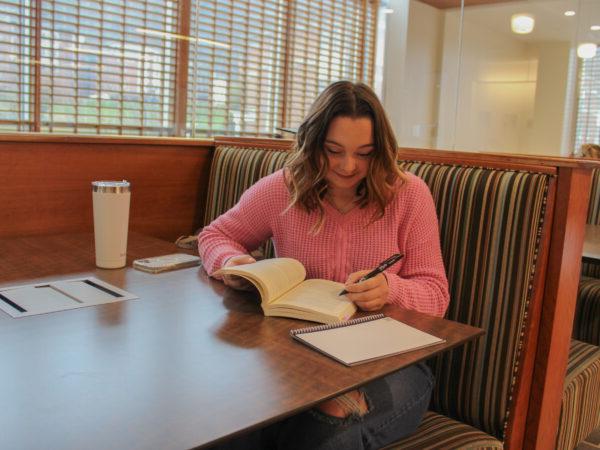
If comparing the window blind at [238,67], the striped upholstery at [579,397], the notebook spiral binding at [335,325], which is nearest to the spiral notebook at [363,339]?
the notebook spiral binding at [335,325]

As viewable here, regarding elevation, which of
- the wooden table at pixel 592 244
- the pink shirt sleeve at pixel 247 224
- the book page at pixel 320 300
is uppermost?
the pink shirt sleeve at pixel 247 224

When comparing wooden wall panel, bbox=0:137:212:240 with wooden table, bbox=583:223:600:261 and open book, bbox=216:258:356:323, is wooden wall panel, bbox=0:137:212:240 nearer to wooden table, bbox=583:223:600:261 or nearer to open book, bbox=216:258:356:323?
open book, bbox=216:258:356:323

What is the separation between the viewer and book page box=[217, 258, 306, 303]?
1253mm

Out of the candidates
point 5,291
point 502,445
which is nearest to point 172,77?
point 5,291

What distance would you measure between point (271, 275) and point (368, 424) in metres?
0.34

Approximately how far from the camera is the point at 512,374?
60.2 inches

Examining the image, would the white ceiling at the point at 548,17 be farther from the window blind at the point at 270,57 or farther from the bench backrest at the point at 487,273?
the bench backrest at the point at 487,273

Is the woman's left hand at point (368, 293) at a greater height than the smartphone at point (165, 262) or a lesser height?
greater

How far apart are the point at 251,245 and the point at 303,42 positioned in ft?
12.2

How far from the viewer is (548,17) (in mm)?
4828

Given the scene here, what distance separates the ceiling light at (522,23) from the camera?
491 centimetres

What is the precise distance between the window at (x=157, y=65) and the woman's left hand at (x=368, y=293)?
6.74 feet

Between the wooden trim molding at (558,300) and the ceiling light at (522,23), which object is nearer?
the wooden trim molding at (558,300)

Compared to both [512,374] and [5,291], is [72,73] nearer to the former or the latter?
[5,291]
